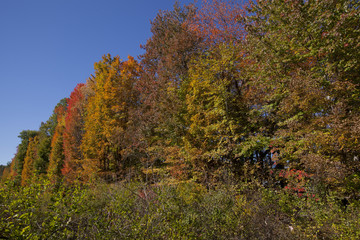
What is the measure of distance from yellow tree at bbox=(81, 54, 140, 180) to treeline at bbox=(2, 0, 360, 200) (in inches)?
3.4

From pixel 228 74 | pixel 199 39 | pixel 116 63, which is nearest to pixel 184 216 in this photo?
pixel 228 74

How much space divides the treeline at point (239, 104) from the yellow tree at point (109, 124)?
0.09 metres

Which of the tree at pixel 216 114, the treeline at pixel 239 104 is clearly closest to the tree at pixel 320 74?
the treeline at pixel 239 104

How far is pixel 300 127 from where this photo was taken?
25.1ft

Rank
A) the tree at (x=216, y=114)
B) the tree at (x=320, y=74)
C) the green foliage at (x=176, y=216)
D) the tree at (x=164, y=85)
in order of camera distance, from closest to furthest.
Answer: the green foliage at (x=176, y=216) < the tree at (x=320, y=74) < the tree at (x=216, y=114) < the tree at (x=164, y=85)

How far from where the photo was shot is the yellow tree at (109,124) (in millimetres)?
14125

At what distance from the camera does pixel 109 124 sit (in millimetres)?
14703

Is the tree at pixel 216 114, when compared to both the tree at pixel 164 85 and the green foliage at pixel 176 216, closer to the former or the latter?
the tree at pixel 164 85

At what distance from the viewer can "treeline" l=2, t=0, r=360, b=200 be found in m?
6.41

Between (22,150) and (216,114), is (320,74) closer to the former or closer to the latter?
(216,114)

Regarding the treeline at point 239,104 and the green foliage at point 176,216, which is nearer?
the green foliage at point 176,216

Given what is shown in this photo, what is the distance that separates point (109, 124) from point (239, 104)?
376 inches

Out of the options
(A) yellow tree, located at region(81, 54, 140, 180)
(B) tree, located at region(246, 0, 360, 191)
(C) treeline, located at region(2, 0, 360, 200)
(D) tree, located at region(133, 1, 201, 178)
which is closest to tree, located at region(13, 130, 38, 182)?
(C) treeline, located at region(2, 0, 360, 200)

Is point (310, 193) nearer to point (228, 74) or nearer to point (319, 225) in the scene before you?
point (319, 225)
